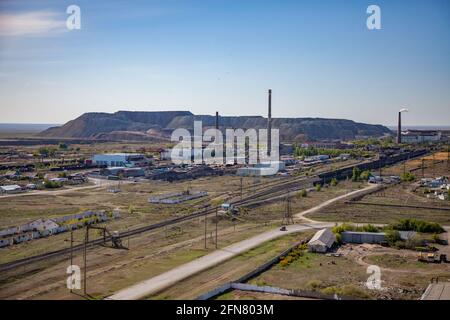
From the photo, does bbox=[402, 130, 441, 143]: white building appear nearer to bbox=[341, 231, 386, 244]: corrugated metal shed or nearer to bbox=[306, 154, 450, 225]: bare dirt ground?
bbox=[306, 154, 450, 225]: bare dirt ground

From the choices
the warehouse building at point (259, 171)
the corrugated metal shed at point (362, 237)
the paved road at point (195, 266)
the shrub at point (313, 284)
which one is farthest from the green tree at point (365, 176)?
the shrub at point (313, 284)

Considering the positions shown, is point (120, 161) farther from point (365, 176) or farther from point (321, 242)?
point (321, 242)

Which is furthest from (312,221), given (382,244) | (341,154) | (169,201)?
(341,154)

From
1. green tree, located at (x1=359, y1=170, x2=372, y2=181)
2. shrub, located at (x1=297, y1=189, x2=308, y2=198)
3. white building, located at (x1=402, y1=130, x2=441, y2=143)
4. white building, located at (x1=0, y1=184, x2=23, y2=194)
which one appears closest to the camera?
shrub, located at (x1=297, y1=189, x2=308, y2=198)

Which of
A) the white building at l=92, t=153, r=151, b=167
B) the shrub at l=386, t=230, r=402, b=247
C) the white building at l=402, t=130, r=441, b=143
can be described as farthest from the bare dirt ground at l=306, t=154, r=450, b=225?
the white building at l=402, t=130, r=441, b=143
